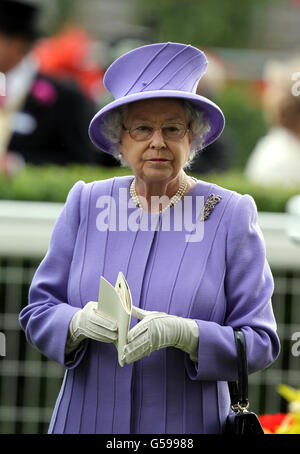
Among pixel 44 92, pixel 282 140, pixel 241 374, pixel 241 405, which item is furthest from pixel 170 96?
pixel 44 92

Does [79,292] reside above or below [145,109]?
below

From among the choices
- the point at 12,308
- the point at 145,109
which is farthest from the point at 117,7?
the point at 145,109

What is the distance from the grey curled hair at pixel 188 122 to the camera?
9.77 feet

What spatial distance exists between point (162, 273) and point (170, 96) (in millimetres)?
524

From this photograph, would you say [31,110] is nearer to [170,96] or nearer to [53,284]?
[53,284]

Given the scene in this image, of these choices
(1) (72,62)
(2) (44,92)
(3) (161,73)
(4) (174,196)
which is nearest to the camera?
(3) (161,73)

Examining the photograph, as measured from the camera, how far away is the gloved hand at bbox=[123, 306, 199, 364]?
107 inches

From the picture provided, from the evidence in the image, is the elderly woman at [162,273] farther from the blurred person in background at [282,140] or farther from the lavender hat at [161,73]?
the blurred person in background at [282,140]

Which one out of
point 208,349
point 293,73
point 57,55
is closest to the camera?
point 208,349

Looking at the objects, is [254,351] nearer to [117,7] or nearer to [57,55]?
[57,55]

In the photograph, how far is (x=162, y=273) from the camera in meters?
2.95

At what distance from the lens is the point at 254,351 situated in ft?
9.46

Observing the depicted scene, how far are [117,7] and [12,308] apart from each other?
24.1m

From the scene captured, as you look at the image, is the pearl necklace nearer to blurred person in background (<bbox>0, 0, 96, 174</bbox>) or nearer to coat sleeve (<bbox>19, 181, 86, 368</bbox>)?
coat sleeve (<bbox>19, 181, 86, 368</bbox>)
